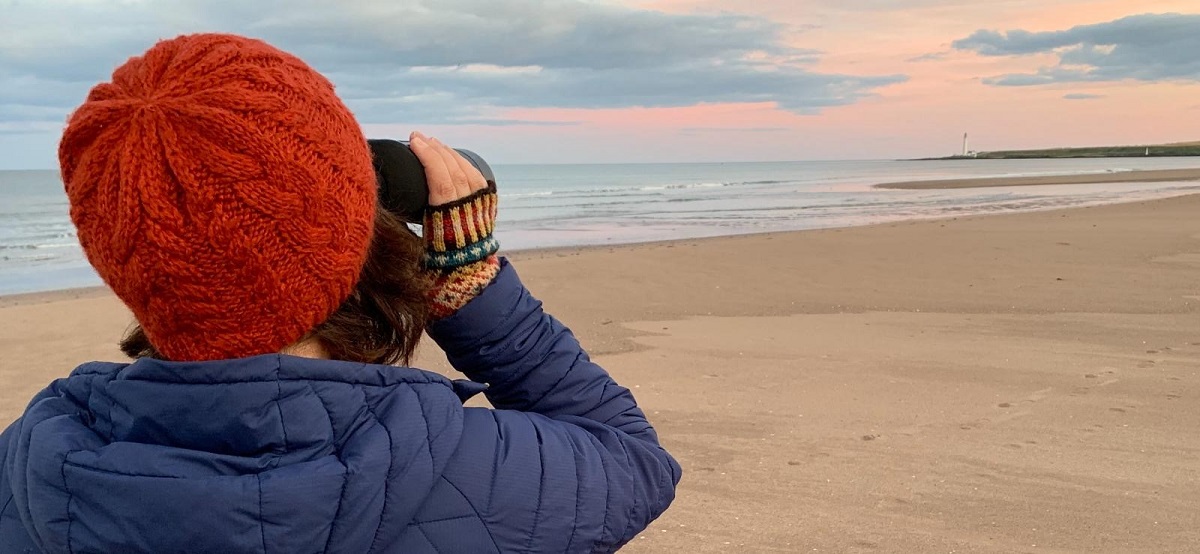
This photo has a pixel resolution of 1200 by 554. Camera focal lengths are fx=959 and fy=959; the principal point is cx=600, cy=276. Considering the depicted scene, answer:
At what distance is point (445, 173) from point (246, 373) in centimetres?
35

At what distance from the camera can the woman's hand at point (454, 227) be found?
1.18 m

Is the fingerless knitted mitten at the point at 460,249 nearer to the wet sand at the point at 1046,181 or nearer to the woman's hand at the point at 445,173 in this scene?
the woman's hand at the point at 445,173

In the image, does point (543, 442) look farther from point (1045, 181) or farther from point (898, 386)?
point (1045, 181)

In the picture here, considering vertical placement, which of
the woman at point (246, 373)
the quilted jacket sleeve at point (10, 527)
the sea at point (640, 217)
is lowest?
the sea at point (640, 217)

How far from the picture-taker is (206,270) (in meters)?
0.94

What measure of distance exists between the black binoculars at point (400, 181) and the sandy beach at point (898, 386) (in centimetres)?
217

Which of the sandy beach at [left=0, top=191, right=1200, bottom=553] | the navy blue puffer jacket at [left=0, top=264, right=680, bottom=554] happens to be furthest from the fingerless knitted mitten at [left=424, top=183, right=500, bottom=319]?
the sandy beach at [left=0, top=191, right=1200, bottom=553]

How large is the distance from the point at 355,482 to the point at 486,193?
0.41 m

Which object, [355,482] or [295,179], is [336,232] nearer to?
[295,179]

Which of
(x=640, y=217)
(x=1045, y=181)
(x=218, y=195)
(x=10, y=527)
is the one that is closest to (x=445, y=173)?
(x=218, y=195)

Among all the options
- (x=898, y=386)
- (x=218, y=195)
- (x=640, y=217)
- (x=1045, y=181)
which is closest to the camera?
(x=218, y=195)

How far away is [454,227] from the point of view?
1190mm

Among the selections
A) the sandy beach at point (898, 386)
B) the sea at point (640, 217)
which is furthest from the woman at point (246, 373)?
the sea at point (640, 217)

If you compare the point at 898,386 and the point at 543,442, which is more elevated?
the point at 543,442
